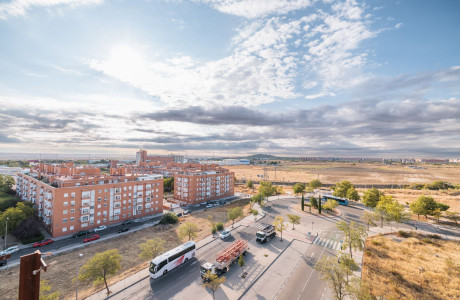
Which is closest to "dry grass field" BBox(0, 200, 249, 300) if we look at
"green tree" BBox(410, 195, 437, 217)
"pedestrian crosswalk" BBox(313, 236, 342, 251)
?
"pedestrian crosswalk" BBox(313, 236, 342, 251)

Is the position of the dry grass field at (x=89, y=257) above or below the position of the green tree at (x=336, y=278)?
below

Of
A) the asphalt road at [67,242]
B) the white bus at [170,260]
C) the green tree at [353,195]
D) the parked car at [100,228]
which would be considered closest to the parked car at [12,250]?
the asphalt road at [67,242]

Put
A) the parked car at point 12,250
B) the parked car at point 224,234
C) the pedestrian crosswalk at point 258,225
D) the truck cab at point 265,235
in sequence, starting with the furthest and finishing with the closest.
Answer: the pedestrian crosswalk at point 258,225, the parked car at point 224,234, the truck cab at point 265,235, the parked car at point 12,250

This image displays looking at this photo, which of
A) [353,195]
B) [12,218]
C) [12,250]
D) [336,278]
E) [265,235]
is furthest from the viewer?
[353,195]

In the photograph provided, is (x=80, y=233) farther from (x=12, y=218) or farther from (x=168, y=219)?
(x=168, y=219)

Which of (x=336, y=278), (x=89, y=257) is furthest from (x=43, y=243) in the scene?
(x=336, y=278)

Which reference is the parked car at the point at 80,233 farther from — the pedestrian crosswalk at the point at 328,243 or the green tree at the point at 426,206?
the green tree at the point at 426,206

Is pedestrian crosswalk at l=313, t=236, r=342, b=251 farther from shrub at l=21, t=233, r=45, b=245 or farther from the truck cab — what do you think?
shrub at l=21, t=233, r=45, b=245
